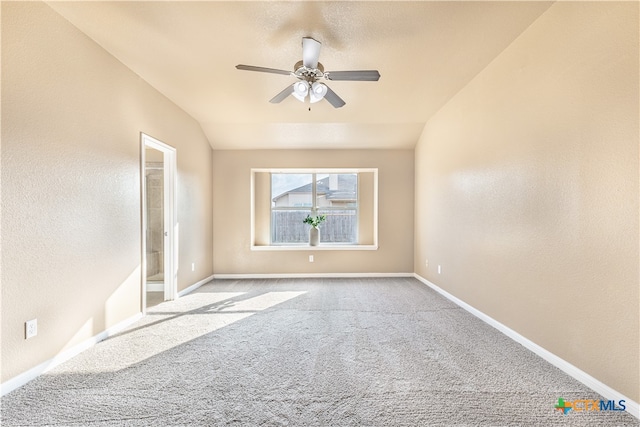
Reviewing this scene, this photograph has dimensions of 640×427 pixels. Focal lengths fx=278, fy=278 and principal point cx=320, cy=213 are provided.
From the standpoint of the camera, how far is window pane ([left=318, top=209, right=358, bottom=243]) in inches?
225

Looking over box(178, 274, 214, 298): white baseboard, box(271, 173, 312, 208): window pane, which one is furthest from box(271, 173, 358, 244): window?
box(178, 274, 214, 298): white baseboard

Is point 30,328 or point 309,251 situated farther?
point 309,251

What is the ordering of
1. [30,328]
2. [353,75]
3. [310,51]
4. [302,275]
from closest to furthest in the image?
[30,328]
[310,51]
[353,75]
[302,275]

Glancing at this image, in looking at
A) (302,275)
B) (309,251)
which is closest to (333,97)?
(309,251)

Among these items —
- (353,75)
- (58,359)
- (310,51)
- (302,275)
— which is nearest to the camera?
(58,359)

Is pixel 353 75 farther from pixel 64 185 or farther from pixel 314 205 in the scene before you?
pixel 314 205

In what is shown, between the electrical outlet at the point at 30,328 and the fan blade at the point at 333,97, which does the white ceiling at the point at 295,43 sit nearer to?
the fan blade at the point at 333,97

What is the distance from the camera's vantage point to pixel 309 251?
17.4 feet

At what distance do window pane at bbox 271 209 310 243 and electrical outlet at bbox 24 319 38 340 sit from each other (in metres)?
3.85

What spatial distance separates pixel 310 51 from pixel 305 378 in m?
→ 2.52

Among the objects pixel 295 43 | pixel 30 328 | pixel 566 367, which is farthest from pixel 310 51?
pixel 566 367

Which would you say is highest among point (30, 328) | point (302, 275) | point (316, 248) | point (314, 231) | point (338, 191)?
point (338, 191)

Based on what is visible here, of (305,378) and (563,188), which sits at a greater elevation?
(563,188)

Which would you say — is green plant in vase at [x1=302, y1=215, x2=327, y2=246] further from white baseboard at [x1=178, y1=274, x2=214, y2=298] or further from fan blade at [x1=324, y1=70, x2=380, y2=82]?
fan blade at [x1=324, y1=70, x2=380, y2=82]
